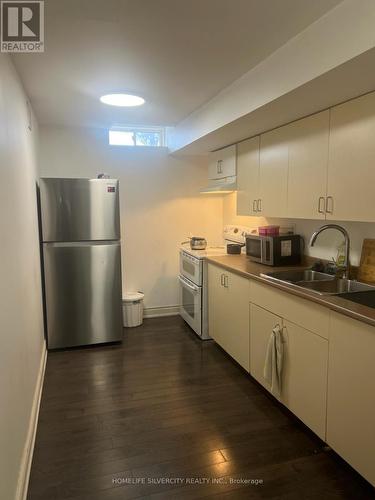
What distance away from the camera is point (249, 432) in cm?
229

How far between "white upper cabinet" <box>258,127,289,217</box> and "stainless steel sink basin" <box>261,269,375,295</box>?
0.47m

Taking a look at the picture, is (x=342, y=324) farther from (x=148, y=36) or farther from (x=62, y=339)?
(x=62, y=339)

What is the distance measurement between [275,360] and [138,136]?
128 inches

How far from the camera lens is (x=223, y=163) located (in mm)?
3928

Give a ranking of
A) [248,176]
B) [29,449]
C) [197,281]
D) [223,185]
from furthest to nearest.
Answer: [223,185], [197,281], [248,176], [29,449]

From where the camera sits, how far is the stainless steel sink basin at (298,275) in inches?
107

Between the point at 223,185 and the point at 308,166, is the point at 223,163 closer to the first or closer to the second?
the point at 223,185

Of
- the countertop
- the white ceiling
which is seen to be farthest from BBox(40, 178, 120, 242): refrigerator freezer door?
the countertop

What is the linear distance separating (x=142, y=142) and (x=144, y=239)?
1205 mm

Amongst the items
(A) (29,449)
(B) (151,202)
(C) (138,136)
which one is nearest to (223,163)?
(B) (151,202)

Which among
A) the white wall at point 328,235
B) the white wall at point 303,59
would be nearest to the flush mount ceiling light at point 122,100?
the white wall at point 303,59

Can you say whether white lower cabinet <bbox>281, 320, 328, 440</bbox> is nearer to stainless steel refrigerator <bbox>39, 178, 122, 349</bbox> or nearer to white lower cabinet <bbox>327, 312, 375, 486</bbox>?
white lower cabinet <bbox>327, 312, 375, 486</bbox>

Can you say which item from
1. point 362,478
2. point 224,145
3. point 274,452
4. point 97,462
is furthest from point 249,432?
point 224,145

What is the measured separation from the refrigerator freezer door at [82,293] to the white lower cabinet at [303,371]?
169 centimetres
